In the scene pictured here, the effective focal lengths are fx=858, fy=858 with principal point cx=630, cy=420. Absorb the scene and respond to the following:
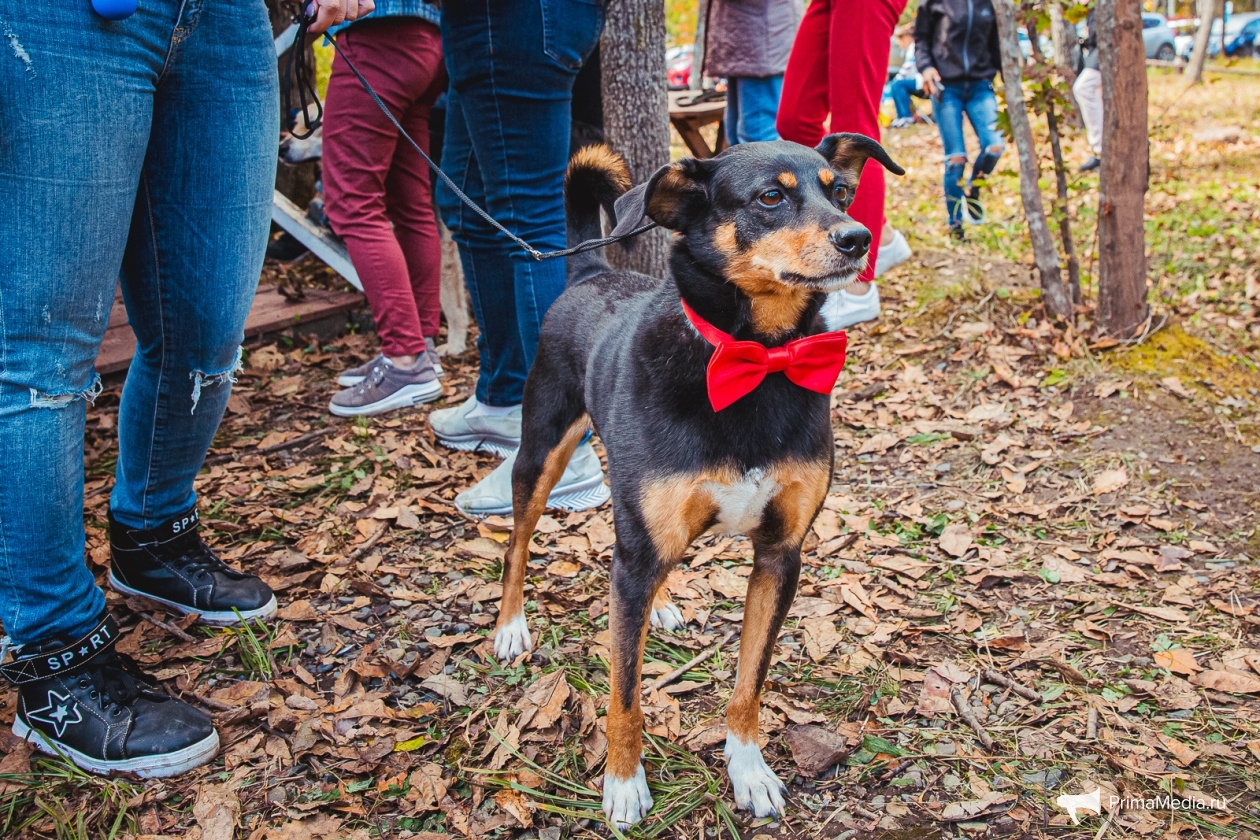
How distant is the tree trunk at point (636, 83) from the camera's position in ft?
15.8

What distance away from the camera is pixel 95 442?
472 cm

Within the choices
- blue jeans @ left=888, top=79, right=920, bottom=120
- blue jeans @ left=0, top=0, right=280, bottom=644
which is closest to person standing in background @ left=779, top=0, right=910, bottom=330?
blue jeans @ left=0, top=0, right=280, bottom=644

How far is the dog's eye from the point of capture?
246 cm

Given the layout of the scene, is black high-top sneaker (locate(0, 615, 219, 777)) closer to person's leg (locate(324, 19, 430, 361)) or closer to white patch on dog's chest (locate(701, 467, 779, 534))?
white patch on dog's chest (locate(701, 467, 779, 534))

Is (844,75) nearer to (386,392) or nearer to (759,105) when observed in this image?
(759,105)

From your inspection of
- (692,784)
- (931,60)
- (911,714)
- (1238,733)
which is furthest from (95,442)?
(931,60)

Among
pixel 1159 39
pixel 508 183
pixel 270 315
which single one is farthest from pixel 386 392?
pixel 1159 39

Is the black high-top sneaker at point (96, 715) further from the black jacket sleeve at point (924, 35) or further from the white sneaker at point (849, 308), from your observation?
the black jacket sleeve at point (924, 35)

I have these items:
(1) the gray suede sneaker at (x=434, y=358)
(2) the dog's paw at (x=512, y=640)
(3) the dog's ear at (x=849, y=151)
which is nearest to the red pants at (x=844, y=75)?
(3) the dog's ear at (x=849, y=151)

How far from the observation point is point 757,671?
2.49 metres

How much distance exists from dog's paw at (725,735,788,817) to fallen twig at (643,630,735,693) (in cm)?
48

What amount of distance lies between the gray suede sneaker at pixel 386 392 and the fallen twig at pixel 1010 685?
3.50 metres

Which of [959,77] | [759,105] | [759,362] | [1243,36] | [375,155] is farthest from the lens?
[1243,36]

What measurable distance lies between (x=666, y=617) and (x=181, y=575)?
5.87ft
